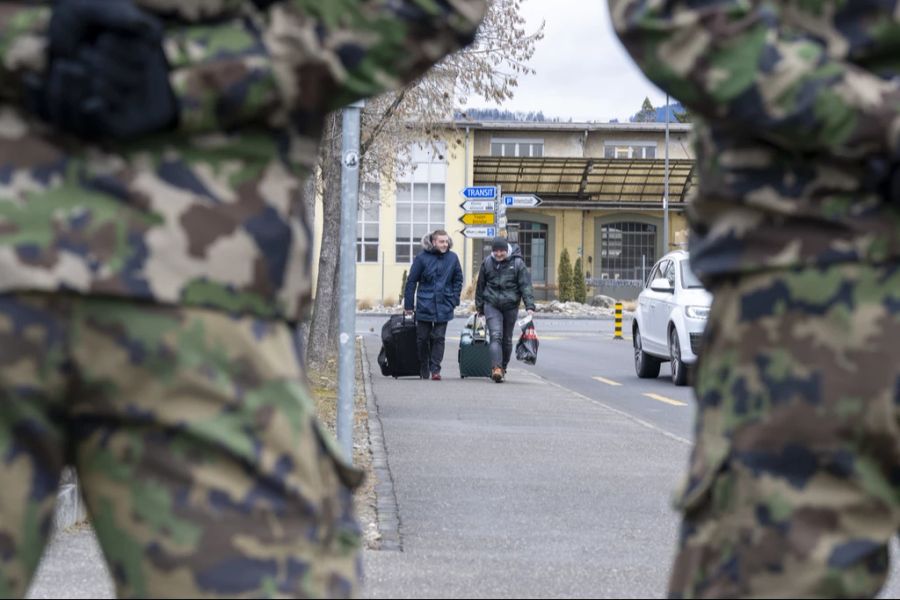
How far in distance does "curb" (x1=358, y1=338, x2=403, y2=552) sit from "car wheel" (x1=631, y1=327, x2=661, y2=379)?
25.1ft

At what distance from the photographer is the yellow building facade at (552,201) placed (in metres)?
55.2

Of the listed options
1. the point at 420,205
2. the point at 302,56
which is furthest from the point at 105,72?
the point at 420,205

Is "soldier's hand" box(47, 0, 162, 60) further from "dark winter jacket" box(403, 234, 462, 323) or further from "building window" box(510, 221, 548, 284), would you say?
"building window" box(510, 221, 548, 284)

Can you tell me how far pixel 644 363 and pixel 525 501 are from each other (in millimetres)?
12019

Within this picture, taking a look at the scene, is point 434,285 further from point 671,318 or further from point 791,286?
point 791,286

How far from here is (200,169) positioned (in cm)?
215

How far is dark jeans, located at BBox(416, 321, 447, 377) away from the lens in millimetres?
17062

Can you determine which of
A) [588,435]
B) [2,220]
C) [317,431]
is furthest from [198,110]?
[588,435]

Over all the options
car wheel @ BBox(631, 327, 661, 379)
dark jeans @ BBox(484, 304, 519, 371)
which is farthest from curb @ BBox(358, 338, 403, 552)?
car wheel @ BBox(631, 327, 661, 379)

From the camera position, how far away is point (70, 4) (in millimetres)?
2090

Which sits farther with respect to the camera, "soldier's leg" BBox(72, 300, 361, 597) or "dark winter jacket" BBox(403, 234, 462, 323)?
"dark winter jacket" BBox(403, 234, 462, 323)

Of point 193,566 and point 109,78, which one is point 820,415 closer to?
point 193,566

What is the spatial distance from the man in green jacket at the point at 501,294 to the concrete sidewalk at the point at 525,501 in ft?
10.5

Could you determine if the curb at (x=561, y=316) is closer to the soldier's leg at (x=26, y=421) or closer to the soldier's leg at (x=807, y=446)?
the soldier's leg at (x=807, y=446)
